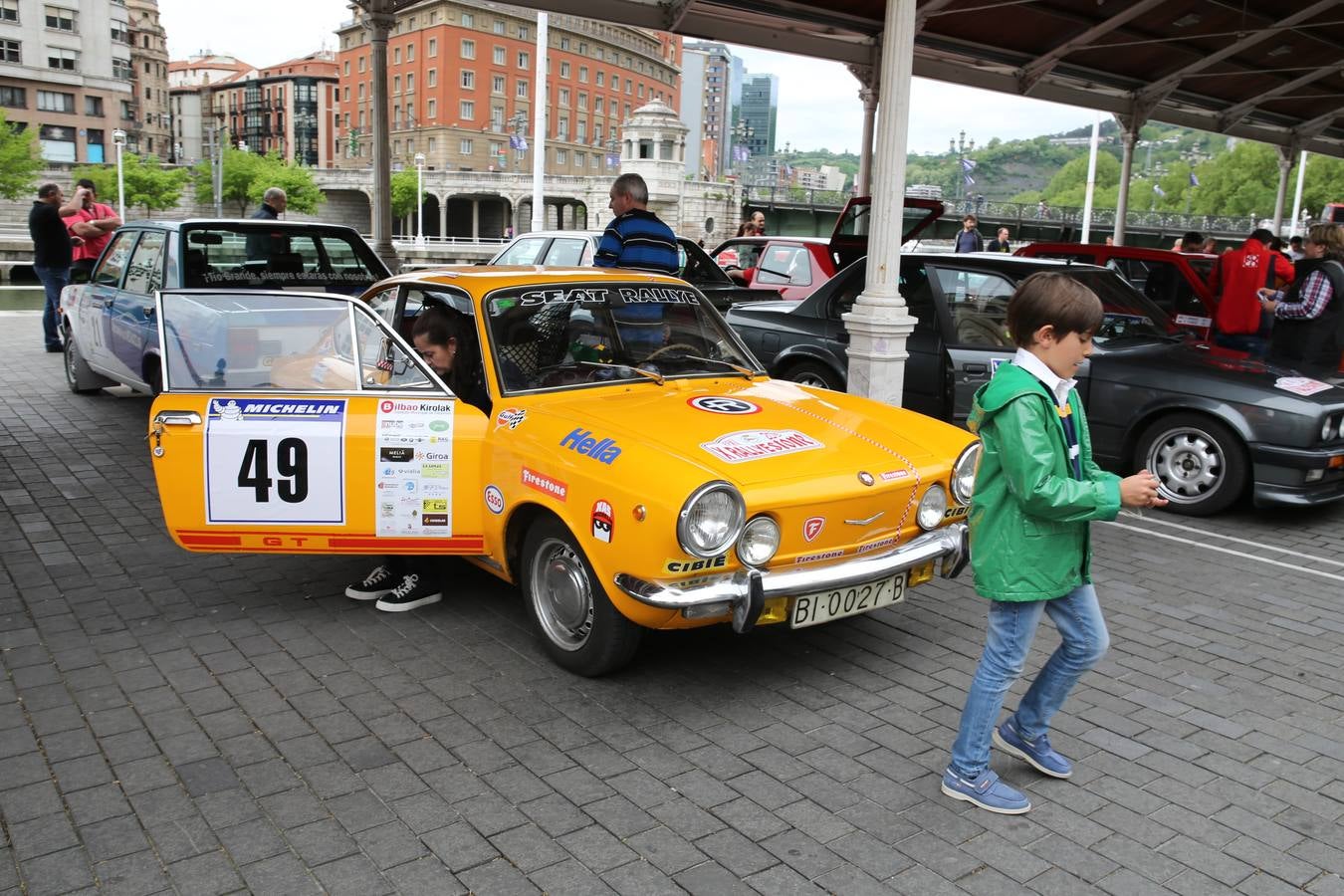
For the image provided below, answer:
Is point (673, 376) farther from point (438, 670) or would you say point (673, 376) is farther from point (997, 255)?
point (997, 255)

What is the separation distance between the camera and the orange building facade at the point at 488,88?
103312mm

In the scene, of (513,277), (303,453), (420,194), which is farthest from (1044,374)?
(420,194)

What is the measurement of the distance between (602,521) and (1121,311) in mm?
6006

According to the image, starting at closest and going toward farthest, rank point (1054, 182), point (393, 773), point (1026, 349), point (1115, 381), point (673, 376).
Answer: point (1026, 349)
point (393, 773)
point (673, 376)
point (1115, 381)
point (1054, 182)

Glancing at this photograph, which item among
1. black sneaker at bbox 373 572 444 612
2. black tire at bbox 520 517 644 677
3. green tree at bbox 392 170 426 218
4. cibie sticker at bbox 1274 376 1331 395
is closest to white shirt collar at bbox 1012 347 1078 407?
black tire at bbox 520 517 644 677

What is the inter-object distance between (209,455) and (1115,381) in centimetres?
617

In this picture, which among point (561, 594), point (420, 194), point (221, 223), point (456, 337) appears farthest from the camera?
point (420, 194)

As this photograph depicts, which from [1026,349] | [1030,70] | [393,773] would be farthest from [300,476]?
[1030,70]

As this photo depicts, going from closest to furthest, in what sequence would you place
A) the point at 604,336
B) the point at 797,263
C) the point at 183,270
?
the point at 604,336
the point at 183,270
the point at 797,263

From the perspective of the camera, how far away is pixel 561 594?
4523 mm

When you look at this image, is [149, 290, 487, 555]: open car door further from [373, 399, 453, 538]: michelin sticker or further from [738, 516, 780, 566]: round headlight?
[738, 516, 780, 566]: round headlight

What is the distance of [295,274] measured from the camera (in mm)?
9070

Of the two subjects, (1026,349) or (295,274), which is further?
(295,274)

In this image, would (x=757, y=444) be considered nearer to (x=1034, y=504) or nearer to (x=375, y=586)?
(x=1034, y=504)
